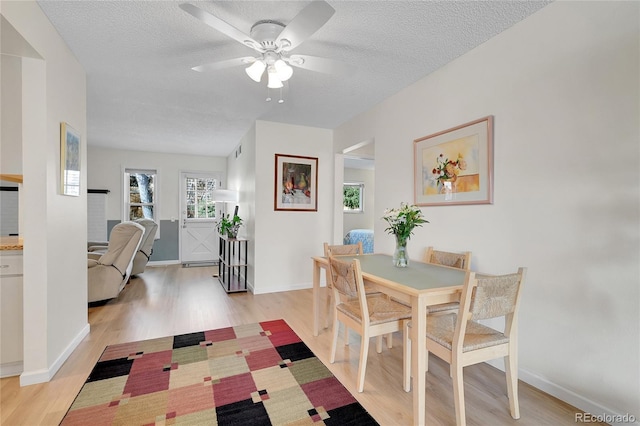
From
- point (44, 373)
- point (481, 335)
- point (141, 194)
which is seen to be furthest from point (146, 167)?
point (481, 335)

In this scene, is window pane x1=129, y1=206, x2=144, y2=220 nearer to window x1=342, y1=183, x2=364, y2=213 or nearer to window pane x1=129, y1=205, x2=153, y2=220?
window pane x1=129, y1=205, x2=153, y2=220

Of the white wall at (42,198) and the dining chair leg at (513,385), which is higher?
the white wall at (42,198)

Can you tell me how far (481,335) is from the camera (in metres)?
1.63

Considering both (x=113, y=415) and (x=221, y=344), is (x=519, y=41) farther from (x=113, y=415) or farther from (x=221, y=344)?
(x=113, y=415)

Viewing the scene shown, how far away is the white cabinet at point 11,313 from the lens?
1968mm

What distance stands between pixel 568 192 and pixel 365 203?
22.2 ft

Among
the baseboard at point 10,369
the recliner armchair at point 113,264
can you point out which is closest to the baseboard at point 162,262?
the recliner armchair at point 113,264

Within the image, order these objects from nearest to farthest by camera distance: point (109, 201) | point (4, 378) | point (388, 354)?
point (4, 378)
point (388, 354)
point (109, 201)

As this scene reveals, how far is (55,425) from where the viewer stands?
60.9 inches

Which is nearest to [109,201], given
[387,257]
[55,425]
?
[55,425]

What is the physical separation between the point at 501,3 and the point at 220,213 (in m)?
6.43

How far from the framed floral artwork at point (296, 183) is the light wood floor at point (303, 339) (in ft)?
4.41

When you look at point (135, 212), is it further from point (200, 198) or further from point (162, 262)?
point (200, 198)

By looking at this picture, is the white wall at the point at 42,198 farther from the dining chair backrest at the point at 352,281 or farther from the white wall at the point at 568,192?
the white wall at the point at 568,192
